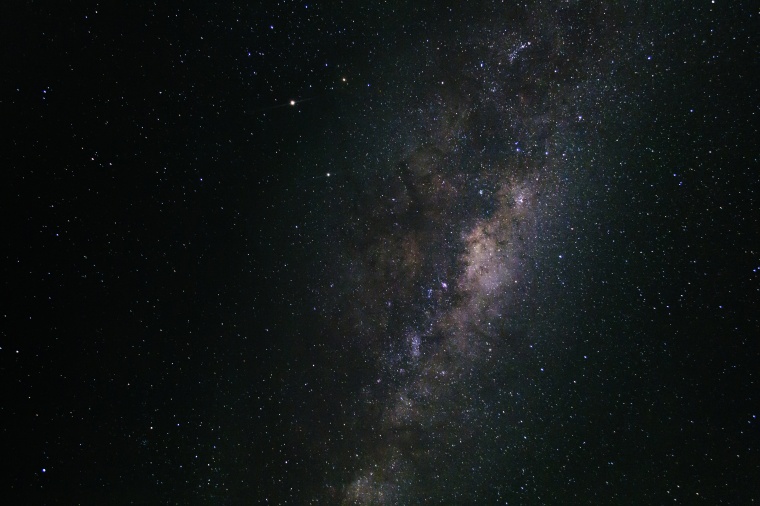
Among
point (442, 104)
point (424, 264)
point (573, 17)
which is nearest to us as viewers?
point (573, 17)

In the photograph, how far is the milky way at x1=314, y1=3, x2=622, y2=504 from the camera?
1.80 metres

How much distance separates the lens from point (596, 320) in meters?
1.92

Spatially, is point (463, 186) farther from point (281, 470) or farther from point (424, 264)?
point (281, 470)

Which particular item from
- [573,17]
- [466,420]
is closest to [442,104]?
[573,17]

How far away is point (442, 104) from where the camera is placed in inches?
73.0

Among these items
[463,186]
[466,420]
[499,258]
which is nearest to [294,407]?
[466,420]

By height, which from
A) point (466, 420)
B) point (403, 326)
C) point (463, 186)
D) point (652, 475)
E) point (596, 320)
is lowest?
point (652, 475)

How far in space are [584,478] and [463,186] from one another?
67.2 inches

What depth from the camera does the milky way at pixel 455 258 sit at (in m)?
1.80

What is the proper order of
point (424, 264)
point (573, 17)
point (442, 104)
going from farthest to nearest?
point (424, 264)
point (442, 104)
point (573, 17)

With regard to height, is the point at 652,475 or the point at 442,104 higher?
the point at 442,104

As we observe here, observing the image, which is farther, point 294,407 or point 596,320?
point 294,407

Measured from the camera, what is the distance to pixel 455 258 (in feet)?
6.46

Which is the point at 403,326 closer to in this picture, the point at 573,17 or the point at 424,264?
the point at 424,264
